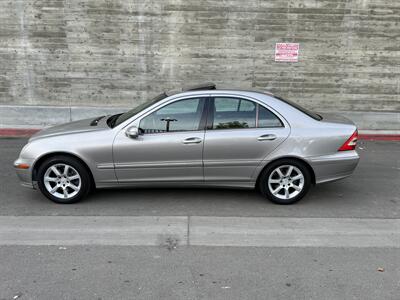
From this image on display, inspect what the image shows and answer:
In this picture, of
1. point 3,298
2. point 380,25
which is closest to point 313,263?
point 3,298

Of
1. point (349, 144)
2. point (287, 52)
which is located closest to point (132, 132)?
point (349, 144)

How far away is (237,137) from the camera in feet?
16.5

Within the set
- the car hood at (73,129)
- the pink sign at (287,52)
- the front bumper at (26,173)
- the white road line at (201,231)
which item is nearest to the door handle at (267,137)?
the white road line at (201,231)

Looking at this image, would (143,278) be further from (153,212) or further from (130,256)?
(153,212)

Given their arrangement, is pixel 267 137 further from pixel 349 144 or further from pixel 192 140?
pixel 349 144

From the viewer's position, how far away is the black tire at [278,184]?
5129mm

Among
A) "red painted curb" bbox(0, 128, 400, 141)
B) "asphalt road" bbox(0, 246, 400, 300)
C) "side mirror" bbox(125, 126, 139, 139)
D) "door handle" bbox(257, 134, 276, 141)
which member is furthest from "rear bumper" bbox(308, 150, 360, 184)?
"red painted curb" bbox(0, 128, 400, 141)

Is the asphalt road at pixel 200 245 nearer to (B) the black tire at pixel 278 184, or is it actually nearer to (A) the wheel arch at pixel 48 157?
(B) the black tire at pixel 278 184

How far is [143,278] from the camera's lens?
347 centimetres

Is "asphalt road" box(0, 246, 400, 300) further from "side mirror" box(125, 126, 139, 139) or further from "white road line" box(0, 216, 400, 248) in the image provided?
"side mirror" box(125, 126, 139, 139)

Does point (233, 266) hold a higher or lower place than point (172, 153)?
lower

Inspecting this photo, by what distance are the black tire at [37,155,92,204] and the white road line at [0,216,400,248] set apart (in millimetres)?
419

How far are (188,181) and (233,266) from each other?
1692 millimetres

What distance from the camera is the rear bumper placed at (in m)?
5.11
